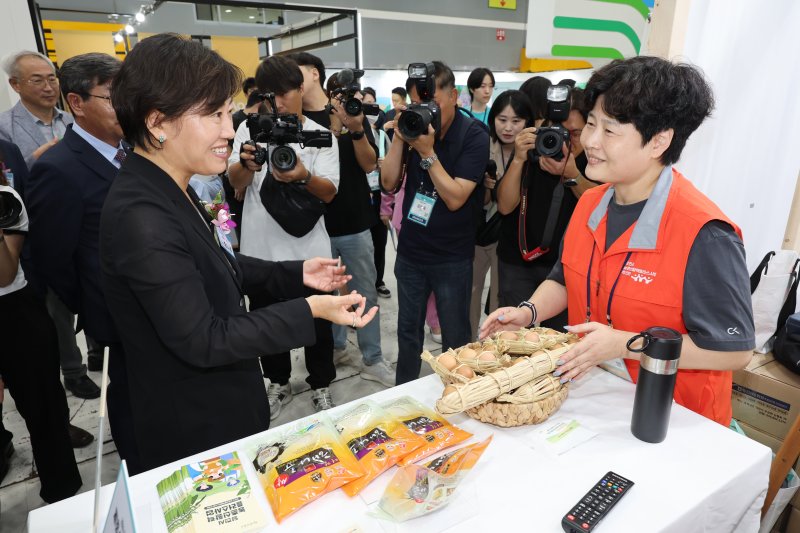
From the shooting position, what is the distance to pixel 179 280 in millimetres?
993

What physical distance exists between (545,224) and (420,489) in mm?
1604

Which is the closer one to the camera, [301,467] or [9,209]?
[301,467]

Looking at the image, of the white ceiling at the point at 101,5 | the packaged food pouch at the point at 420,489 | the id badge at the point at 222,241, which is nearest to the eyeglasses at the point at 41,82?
the id badge at the point at 222,241

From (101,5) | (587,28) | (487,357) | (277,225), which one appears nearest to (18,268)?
(277,225)

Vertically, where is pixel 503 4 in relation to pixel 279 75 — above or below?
above

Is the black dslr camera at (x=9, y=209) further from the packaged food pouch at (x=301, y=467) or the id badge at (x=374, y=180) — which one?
the id badge at (x=374, y=180)

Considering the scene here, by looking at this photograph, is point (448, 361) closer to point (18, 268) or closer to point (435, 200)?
point (435, 200)

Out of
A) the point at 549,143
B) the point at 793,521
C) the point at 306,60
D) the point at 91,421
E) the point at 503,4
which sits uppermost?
the point at 503,4

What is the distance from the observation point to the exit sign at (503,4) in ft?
33.2

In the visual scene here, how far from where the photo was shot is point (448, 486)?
901mm

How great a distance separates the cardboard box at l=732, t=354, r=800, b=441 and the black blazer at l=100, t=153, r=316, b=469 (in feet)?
6.85

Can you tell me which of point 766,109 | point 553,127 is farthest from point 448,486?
point 766,109

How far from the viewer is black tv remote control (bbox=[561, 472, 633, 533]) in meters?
0.86

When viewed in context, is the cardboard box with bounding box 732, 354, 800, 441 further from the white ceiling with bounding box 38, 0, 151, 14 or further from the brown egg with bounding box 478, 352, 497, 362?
the white ceiling with bounding box 38, 0, 151, 14
